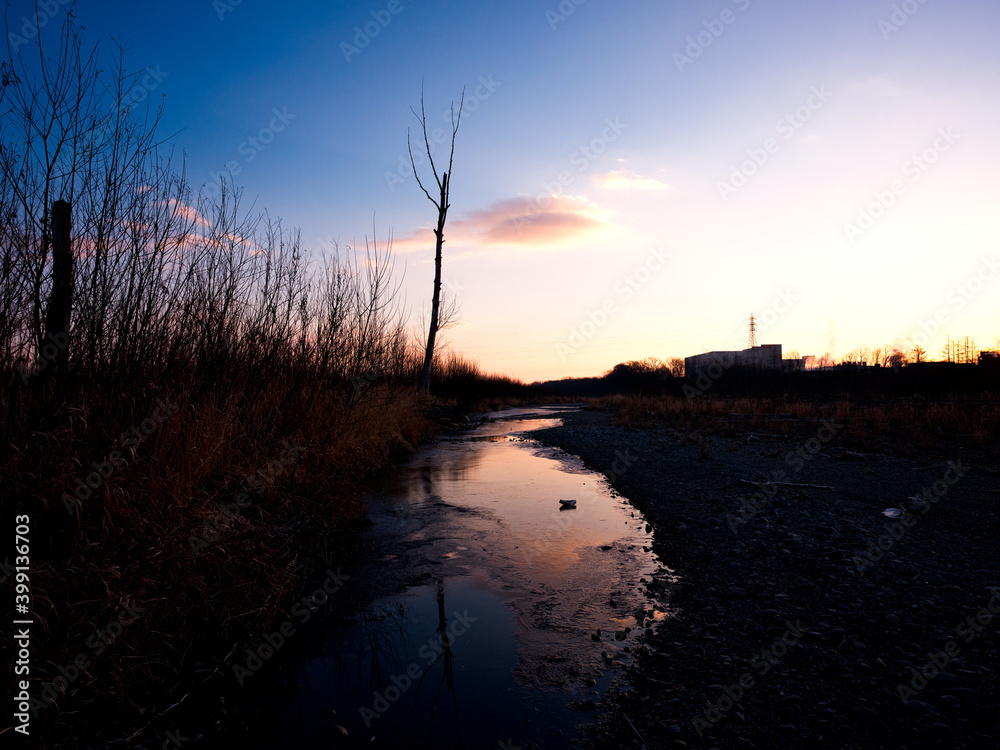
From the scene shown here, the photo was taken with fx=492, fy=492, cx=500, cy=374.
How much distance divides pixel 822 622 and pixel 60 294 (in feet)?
20.0

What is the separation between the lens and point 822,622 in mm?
3064

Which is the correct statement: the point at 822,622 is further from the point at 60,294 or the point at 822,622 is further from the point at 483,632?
the point at 60,294

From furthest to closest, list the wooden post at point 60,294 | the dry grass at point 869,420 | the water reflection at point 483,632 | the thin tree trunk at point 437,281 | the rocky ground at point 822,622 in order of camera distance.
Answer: the thin tree trunk at point 437,281, the dry grass at point 869,420, the wooden post at point 60,294, the water reflection at point 483,632, the rocky ground at point 822,622

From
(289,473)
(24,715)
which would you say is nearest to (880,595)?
(24,715)

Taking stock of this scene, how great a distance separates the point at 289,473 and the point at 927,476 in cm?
881

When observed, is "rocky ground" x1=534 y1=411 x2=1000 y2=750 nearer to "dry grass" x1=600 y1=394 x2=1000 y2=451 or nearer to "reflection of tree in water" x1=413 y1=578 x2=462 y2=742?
"reflection of tree in water" x1=413 y1=578 x2=462 y2=742

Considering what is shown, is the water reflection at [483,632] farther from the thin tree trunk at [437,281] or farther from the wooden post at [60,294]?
the thin tree trunk at [437,281]

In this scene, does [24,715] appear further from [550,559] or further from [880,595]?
[880,595]

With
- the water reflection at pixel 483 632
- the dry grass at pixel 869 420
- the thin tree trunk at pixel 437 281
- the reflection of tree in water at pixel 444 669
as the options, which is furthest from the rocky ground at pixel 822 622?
the thin tree trunk at pixel 437 281

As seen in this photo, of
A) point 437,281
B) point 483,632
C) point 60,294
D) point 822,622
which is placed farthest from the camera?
A: point 437,281

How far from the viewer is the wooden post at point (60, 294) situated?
383cm

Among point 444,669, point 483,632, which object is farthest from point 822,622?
point 444,669

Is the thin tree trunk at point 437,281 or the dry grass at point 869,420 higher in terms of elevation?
the thin tree trunk at point 437,281

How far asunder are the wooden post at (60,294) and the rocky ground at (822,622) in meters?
4.58
